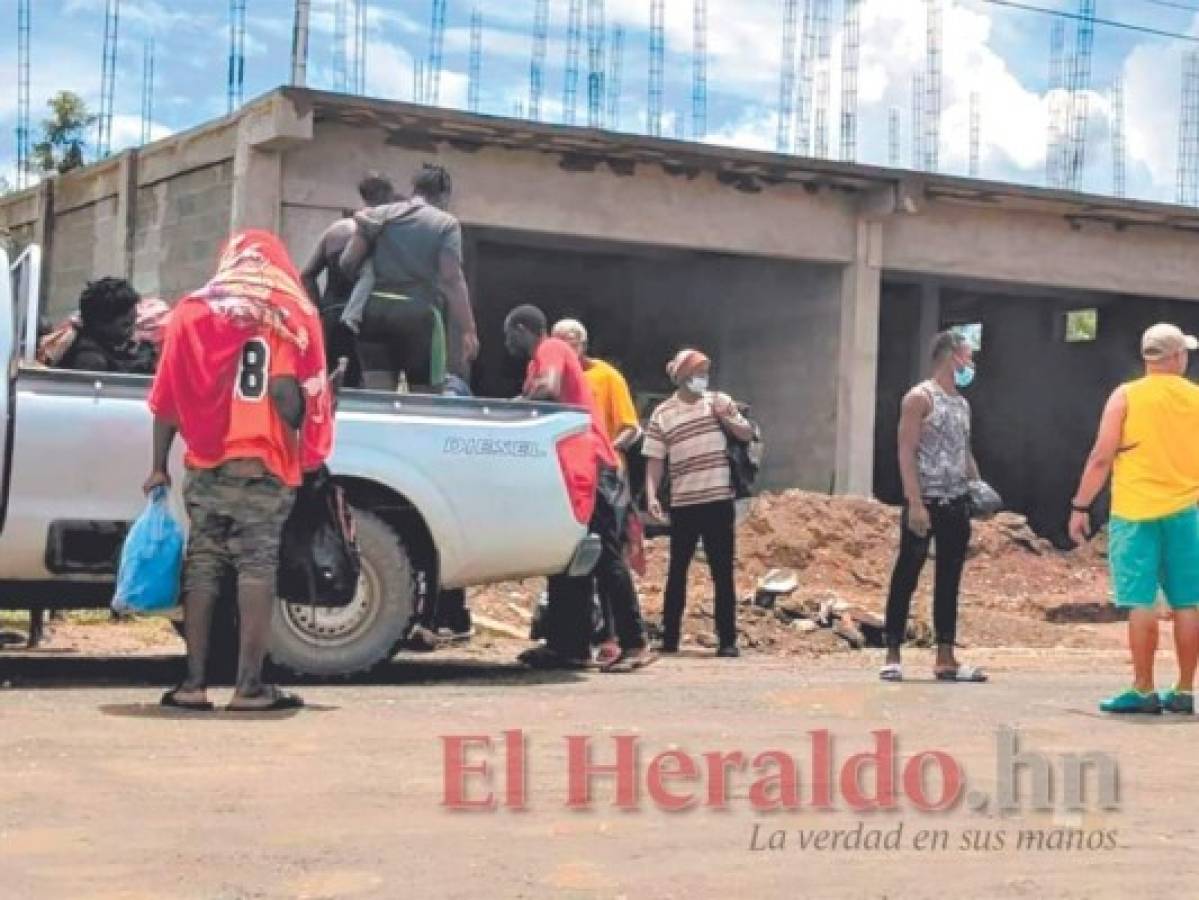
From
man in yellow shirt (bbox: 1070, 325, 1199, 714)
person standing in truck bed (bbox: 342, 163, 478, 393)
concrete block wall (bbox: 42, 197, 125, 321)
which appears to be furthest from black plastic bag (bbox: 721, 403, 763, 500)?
concrete block wall (bbox: 42, 197, 125, 321)

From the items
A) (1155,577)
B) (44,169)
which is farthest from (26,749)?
(44,169)

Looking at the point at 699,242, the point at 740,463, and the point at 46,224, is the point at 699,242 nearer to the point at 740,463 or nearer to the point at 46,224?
the point at 46,224

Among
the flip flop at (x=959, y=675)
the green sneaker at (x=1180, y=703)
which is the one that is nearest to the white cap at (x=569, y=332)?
the flip flop at (x=959, y=675)

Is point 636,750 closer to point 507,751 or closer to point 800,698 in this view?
point 507,751

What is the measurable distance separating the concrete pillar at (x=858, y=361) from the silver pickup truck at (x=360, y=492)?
38.2 feet

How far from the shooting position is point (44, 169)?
111 feet

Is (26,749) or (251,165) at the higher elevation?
(251,165)

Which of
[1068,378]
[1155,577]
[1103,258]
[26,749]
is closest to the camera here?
[26,749]

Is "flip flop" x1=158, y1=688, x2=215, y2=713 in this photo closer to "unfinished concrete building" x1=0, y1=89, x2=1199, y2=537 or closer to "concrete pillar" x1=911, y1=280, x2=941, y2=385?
"unfinished concrete building" x1=0, y1=89, x2=1199, y2=537

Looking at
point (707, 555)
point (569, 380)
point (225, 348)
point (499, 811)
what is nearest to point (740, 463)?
point (707, 555)

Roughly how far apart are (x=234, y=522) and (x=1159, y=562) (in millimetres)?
4166

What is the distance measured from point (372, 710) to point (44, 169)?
28.8m

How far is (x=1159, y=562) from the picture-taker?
27.0 feet

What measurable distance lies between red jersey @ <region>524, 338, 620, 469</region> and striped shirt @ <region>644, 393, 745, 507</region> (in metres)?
1.14
